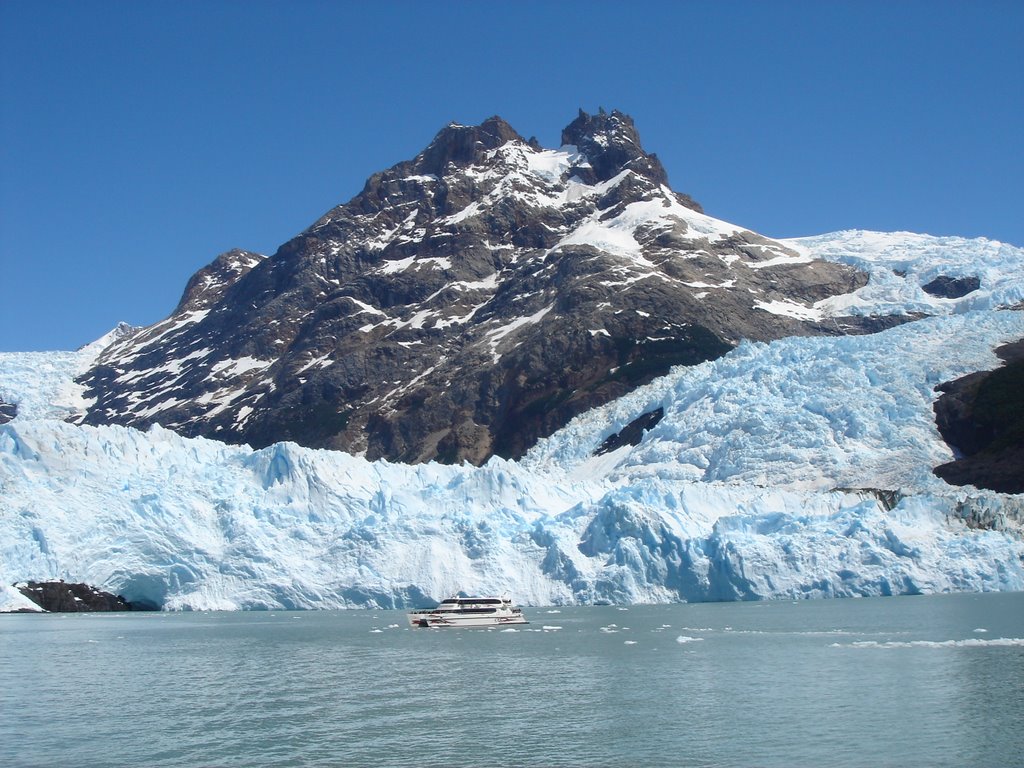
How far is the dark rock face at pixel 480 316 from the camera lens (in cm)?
13362

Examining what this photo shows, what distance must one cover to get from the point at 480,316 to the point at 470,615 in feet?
376

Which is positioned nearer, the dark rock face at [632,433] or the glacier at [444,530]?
the glacier at [444,530]

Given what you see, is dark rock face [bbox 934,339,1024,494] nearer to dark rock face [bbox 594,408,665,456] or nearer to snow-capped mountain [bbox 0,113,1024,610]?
snow-capped mountain [bbox 0,113,1024,610]

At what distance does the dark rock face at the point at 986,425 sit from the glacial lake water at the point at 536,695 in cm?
3355

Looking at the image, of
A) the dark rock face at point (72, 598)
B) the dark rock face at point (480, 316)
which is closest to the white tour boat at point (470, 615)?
the dark rock face at point (72, 598)

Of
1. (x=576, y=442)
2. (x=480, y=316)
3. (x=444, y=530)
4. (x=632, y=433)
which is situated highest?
(x=480, y=316)

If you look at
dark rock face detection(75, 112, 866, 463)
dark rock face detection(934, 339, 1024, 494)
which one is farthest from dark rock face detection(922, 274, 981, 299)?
dark rock face detection(934, 339, 1024, 494)

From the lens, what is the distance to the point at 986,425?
81375 millimetres

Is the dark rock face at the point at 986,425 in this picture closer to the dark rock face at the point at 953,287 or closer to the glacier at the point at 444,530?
the glacier at the point at 444,530

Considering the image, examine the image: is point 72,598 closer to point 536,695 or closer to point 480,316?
point 536,695

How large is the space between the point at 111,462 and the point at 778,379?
152 ft

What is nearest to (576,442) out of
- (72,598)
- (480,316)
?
(72,598)

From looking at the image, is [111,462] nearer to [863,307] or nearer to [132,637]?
[132,637]

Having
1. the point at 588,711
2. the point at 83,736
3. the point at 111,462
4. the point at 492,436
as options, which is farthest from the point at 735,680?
the point at 492,436
